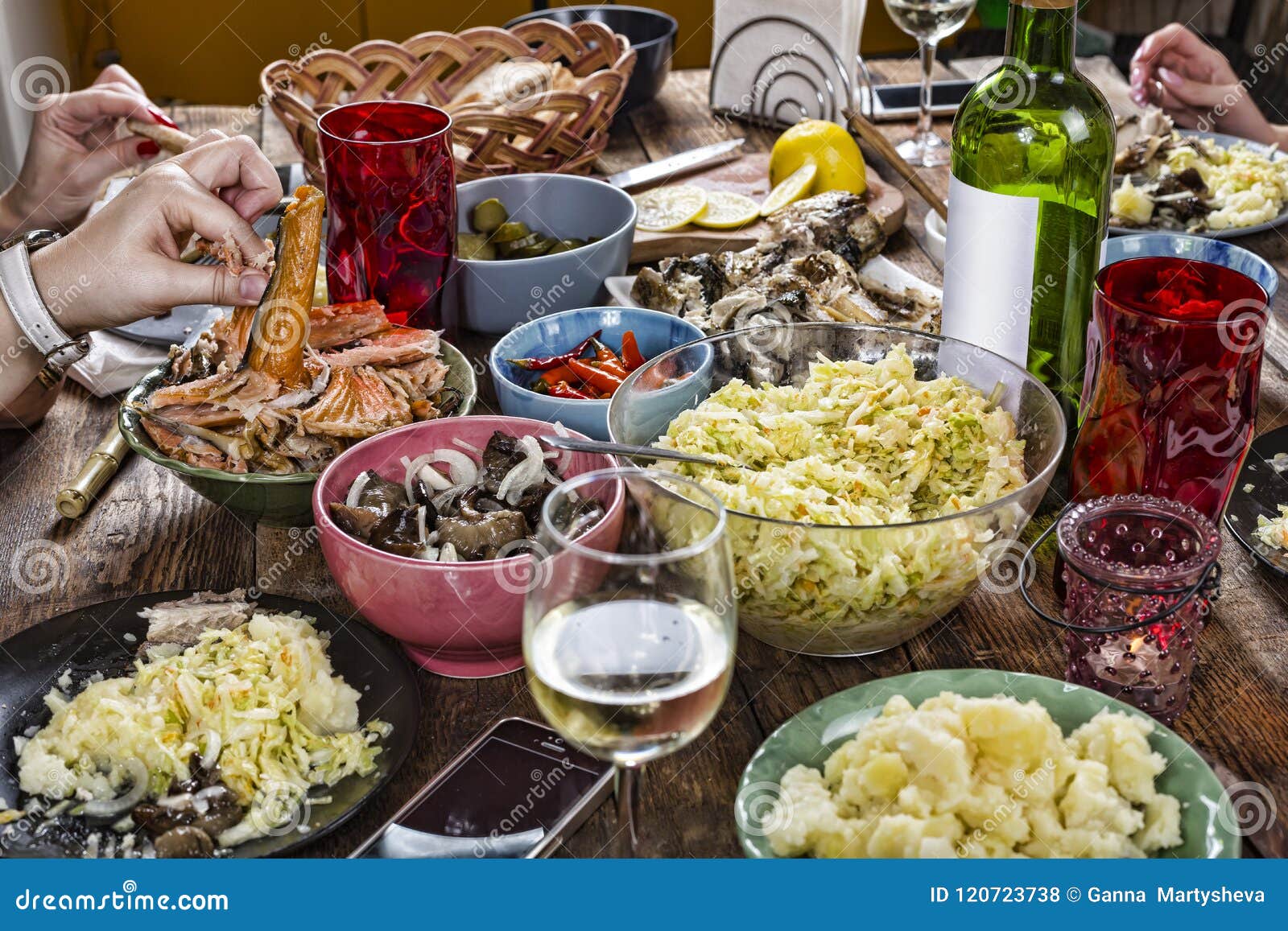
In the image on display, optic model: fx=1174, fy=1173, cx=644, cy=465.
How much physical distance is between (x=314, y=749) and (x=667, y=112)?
7.36 feet

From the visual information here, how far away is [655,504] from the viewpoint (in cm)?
89

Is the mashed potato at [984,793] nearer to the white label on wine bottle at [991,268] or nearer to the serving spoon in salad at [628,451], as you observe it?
the serving spoon in salad at [628,451]

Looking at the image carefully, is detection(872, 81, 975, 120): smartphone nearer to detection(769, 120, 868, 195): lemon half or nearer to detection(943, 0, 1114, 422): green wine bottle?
detection(769, 120, 868, 195): lemon half

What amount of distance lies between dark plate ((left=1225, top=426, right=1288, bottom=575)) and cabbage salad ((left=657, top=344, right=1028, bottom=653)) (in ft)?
0.93

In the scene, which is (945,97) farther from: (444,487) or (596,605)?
(596,605)

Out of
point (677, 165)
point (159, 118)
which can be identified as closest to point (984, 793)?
point (677, 165)

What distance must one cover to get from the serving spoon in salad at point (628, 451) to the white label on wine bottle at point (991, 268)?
372mm

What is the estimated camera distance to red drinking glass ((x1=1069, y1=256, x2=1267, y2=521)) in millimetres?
1181

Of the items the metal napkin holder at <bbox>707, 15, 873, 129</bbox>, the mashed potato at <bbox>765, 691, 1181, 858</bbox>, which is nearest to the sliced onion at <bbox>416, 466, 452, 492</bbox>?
the mashed potato at <bbox>765, 691, 1181, 858</bbox>
